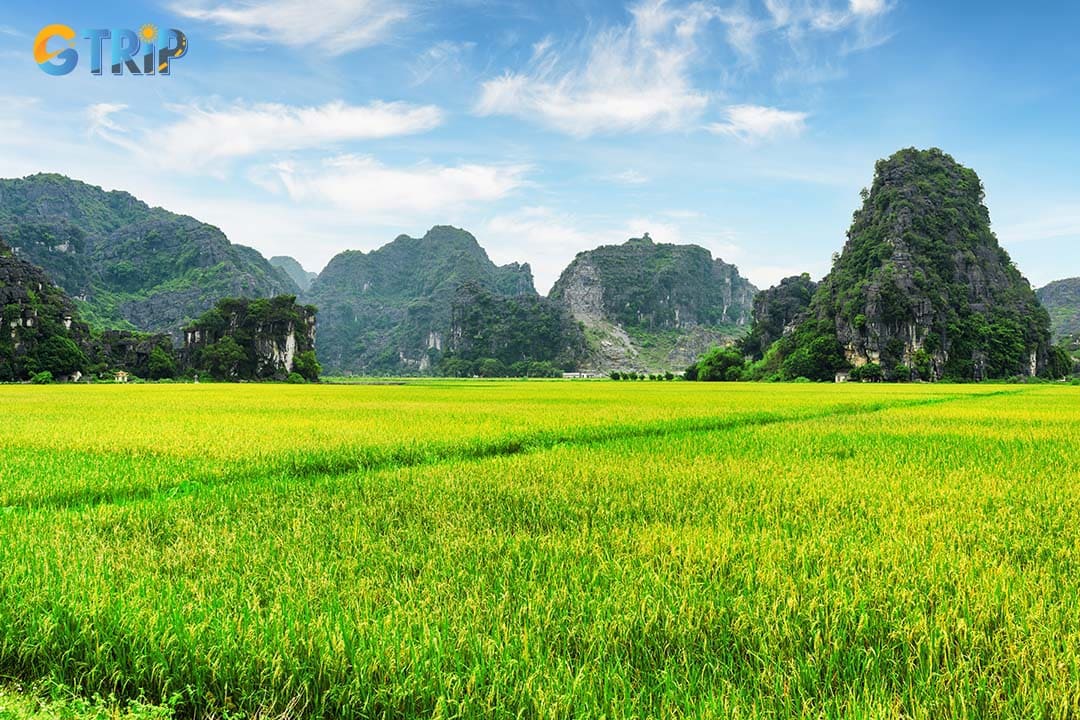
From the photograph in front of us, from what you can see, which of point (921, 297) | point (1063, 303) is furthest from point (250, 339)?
point (1063, 303)

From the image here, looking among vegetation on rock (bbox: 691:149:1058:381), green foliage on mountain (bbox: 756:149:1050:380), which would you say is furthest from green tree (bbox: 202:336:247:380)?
green foliage on mountain (bbox: 756:149:1050:380)

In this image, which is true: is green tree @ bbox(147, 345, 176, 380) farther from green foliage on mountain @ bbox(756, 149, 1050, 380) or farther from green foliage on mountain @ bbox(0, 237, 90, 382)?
green foliage on mountain @ bbox(756, 149, 1050, 380)

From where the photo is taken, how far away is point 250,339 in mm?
87312

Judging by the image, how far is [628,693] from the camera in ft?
5.67

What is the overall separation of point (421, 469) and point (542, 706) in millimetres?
5324

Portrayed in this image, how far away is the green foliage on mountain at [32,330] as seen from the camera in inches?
2522

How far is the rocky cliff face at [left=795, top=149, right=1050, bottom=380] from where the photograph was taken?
7819 cm

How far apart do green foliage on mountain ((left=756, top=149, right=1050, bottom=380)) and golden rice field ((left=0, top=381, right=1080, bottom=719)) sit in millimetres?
84399

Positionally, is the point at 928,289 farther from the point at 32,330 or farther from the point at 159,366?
the point at 32,330

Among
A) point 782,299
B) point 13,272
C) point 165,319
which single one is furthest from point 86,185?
point 782,299

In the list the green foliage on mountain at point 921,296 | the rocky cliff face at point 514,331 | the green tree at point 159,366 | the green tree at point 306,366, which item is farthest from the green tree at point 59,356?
the rocky cliff face at point 514,331

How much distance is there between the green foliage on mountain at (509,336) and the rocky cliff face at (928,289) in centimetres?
7987

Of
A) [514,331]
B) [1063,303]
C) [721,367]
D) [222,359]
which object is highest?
[1063,303]

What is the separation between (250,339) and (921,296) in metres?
99.2
